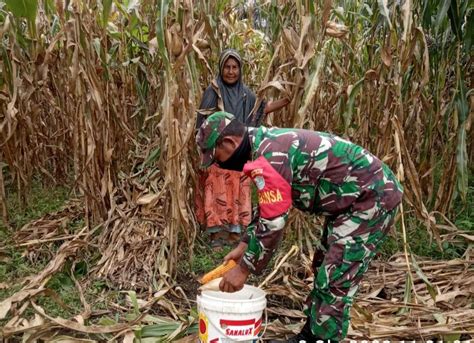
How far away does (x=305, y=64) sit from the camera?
3.04 meters

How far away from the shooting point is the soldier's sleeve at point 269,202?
1.98m

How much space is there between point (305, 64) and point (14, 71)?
1.92 meters

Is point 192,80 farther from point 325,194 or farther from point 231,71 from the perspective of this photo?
point 325,194

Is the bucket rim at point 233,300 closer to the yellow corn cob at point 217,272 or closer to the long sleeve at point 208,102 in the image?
the yellow corn cob at point 217,272

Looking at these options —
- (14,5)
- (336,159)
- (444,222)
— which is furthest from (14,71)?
(444,222)

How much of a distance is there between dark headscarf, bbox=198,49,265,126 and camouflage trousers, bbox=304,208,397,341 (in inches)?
57.2

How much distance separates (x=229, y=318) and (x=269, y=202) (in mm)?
506

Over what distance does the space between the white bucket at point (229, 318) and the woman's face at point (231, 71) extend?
6.45 feet

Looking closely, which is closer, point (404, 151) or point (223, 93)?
point (404, 151)

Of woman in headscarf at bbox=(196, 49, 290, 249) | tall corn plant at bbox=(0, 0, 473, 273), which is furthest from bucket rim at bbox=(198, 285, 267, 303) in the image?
woman in headscarf at bbox=(196, 49, 290, 249)

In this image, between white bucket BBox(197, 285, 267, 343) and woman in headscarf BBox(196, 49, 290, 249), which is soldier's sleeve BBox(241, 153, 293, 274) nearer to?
white bucket BBox(197, 285, 267, 343)

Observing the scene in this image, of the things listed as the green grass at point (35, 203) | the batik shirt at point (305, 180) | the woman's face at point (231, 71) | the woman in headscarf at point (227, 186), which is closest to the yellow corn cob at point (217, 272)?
the batik shirt at point (305, 180)

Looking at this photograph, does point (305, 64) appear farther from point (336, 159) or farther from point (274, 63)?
point (336, 159)

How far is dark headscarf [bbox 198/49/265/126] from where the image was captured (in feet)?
11.8
